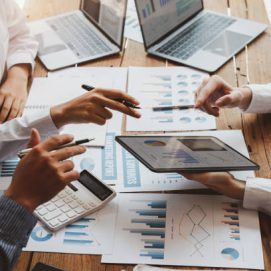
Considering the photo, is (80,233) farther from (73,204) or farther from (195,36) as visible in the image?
(195,36)

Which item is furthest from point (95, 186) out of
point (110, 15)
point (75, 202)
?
point (110, 15)

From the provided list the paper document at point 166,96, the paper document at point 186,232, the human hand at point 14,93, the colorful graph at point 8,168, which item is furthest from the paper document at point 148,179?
the human hand at point 14,93

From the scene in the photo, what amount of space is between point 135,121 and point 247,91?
1.03 ft

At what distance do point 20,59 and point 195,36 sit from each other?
57cm

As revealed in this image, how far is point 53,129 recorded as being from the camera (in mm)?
1243

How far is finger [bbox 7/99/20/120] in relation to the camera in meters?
1.33

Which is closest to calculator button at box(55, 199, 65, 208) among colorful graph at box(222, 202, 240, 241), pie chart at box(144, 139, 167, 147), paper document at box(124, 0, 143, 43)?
pie chart at box(144, 139, 167, 147)

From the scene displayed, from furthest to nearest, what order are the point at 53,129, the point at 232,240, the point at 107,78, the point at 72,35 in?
the point at 72,35 → the point at 107,78 → the point at 53,129 → the point at 232,240

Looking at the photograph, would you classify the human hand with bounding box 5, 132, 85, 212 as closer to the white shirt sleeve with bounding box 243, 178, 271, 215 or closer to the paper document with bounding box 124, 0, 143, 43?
the white shirt sleeve with bounding box 243, 178, 271, 215

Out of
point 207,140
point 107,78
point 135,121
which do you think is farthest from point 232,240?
point 107,78

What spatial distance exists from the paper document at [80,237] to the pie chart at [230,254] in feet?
0.75

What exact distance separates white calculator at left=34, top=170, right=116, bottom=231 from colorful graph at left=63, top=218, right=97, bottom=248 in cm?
1

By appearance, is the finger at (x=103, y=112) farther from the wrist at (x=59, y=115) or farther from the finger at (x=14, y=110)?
the finger at (x=14, y=110)

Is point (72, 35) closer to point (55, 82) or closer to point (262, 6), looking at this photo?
point (55, 82)
